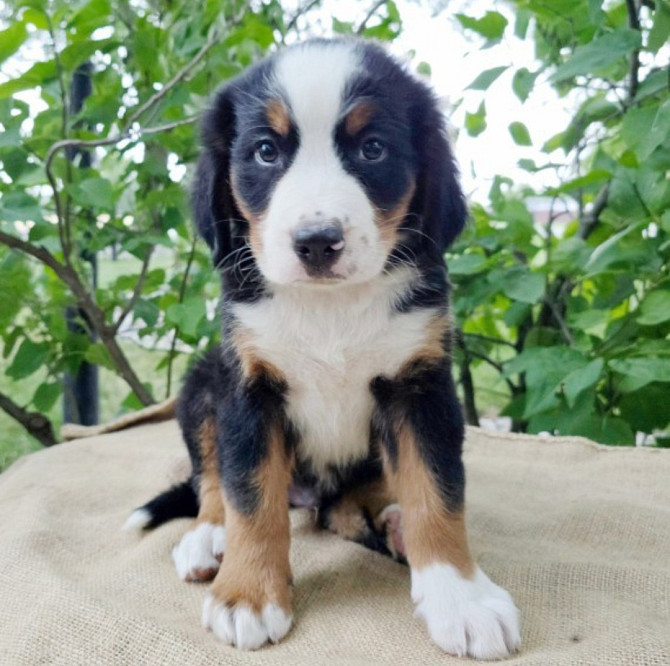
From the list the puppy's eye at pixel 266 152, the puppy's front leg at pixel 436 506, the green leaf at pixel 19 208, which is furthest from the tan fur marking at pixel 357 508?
the green leaf at pixel 19 208

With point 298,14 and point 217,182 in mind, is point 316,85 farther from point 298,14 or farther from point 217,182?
point 298,14

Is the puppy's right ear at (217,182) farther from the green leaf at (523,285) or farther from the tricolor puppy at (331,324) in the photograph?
the green leaf at (523,285)

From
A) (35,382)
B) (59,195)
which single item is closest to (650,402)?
(59,195)

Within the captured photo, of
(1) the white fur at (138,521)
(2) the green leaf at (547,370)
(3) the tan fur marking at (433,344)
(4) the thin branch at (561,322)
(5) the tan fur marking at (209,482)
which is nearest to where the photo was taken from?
(3) the tan fur marking at (433,344)

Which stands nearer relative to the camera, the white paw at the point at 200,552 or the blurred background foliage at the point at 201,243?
the white paw at the point at 200,552

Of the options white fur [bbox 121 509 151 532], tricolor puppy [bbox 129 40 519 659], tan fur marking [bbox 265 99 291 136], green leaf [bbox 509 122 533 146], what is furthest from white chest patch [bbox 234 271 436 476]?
green leaf [bbox 509 122 533 146]

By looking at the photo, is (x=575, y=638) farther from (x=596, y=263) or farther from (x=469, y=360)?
(x=469, y=360)
